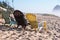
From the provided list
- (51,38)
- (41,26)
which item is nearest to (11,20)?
(41,26)

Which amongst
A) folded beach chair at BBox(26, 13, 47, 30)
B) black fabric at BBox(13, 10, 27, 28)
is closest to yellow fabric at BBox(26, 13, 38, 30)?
folded beach chair at BBox(26, 13, 47, 30)

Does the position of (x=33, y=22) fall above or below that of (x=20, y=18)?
below

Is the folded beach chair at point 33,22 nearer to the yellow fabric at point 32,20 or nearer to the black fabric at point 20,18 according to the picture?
the yellow fabric at point 32,20

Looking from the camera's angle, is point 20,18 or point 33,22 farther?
point 33,22

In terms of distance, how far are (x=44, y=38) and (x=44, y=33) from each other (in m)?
1.11

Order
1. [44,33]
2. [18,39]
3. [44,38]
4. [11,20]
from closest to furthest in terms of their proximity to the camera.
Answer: [18,39], [44,38], [44,33], [11,20]

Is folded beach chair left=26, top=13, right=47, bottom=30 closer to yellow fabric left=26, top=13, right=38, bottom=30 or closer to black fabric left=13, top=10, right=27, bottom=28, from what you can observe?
yellow fabric left=26, top=13, right=38, bottom=30

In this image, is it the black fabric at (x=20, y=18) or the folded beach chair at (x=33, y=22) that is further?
the folded beach chair at (x=33, y=22)

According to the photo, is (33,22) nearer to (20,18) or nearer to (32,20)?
(32,20)

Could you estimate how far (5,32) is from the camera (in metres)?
10.4

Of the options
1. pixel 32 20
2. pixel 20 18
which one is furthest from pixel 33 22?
pixel 20 18

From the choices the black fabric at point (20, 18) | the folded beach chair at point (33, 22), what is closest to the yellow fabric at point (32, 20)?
the folded beach chair at point (33, 22)

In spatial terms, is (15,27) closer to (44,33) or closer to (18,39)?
(44,33)

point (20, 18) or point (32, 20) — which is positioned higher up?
point (20, 18)
